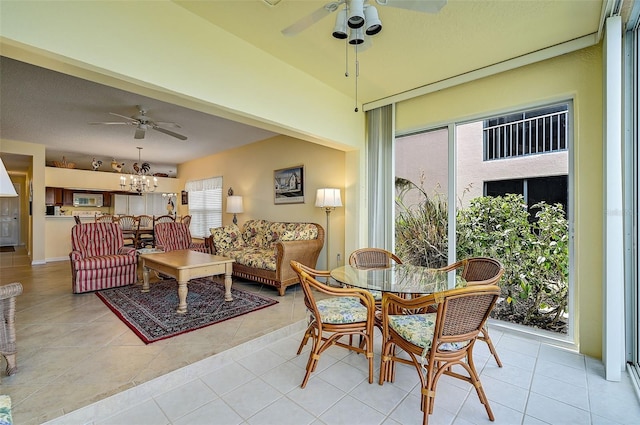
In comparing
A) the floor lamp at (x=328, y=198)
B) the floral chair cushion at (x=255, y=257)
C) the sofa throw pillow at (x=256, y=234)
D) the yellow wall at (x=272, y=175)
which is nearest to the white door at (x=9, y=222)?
the yellow wall at (x=272, y=175)

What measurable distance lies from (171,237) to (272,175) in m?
2.32

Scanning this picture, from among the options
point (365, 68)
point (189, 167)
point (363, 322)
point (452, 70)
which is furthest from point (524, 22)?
point (189, 167)

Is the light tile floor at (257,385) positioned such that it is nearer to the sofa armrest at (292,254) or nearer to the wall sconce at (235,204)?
the sofa armrest at (292,254)

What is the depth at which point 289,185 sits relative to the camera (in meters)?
5.30

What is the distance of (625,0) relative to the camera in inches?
79.0

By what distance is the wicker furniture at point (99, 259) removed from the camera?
3.93 m

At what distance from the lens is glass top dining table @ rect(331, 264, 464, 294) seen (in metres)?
2.04

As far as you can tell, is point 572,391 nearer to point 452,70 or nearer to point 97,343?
point 452,70

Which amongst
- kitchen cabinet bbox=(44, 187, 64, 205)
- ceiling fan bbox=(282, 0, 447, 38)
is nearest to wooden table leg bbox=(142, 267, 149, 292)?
ceiling fan bbox=(282, 0, 447, 38)

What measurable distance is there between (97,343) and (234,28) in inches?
121

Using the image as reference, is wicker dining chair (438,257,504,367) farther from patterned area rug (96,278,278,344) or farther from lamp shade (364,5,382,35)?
patterned area rug (96,278,278,344)

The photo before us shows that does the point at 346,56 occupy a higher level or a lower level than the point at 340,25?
higher

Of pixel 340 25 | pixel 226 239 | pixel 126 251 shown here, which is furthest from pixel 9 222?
pixel 340 25

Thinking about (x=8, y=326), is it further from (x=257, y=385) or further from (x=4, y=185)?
(x=257, y=385)
